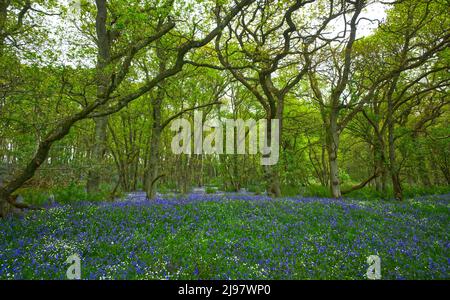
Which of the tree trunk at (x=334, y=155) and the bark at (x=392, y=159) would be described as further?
the tree trunk at (x=334, y=155)

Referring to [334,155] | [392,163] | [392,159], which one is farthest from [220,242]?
[392,159]

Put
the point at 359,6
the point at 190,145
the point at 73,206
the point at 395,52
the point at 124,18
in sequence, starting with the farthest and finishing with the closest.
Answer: the point at 190,145 → the point at 395,52 → the point at 359,6 → the point at 73,206 → the point at 124,18

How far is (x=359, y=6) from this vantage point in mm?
13258

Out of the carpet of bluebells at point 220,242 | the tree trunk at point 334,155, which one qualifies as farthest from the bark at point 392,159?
the carpet of bluebells at point 220,242

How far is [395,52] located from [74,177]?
726 inches

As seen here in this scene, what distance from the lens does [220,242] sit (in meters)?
7.07

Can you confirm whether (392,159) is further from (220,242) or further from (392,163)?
(220,242)

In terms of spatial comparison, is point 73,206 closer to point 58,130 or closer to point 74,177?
point 74,177

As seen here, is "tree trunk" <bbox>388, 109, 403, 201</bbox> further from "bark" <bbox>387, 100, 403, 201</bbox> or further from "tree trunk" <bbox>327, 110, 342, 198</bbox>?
"tree trunk" <bbox>327, 110, 342, 198</bbox>

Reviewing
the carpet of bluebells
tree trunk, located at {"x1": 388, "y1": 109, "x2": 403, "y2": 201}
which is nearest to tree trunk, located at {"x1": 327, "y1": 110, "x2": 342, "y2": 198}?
tree trunk, located at {"x1": 388, "y1": 109, "x2": 403, "y2": 201}

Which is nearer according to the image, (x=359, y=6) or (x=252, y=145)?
(x=359, y=6)

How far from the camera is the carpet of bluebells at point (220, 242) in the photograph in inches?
222

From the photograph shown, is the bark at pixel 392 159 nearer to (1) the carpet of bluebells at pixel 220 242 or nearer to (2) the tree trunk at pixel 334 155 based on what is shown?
(2) the tree trunk at pixel 334 155
